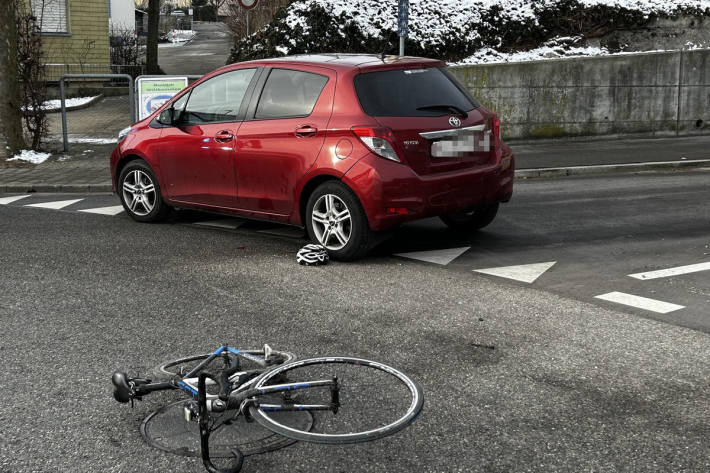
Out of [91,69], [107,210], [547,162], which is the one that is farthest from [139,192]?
[91,69]

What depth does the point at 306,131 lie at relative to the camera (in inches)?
308

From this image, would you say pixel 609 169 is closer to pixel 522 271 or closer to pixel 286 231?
pixel 286 231

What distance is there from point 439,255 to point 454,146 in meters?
0.95

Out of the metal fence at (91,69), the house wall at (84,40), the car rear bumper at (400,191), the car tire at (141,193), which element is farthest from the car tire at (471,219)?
the house wall at (84,40)

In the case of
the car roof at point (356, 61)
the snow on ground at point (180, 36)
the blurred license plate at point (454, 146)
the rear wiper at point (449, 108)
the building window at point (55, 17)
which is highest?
the snow on ground at point (180, 36)

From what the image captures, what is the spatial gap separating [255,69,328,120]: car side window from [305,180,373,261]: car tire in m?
0.75

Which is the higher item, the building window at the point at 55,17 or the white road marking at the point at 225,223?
the building window at the point at 55,17

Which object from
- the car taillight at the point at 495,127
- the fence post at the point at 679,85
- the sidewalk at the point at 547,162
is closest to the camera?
the car taillight at the point at 495,127

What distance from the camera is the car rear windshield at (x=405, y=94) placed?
760 cm

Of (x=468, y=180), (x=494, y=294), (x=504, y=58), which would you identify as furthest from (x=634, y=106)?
(x=494, y=294)

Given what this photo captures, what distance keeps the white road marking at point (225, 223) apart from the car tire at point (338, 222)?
1.81 m

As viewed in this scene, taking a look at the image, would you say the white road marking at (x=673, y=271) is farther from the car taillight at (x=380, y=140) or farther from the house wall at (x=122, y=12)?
the house wall at (x=122, y=12)

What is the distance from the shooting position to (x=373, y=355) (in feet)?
17.1

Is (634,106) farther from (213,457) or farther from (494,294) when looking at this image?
(213,457)
